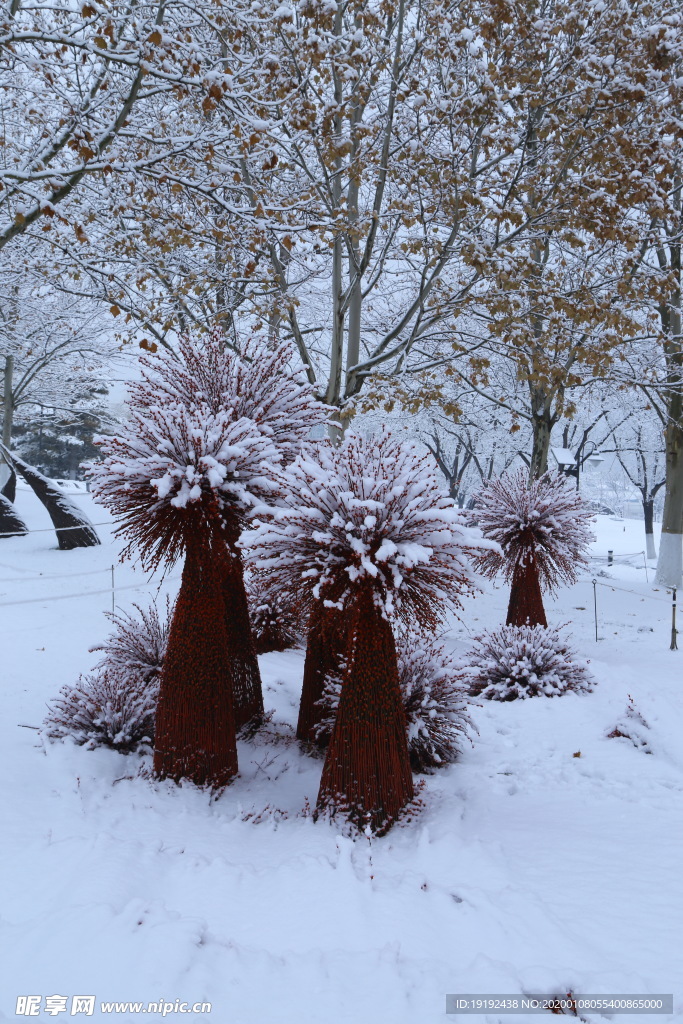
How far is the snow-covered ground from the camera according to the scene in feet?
7.73

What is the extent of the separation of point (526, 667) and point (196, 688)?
3639 millimetres

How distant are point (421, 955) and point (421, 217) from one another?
733 cm

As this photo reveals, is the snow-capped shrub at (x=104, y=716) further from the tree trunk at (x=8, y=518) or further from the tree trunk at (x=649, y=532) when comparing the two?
the tree trunk at (x=649, y=532)

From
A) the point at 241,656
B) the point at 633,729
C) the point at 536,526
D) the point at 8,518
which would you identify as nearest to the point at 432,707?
the point at 241,656

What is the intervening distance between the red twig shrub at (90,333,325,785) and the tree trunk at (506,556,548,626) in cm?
412

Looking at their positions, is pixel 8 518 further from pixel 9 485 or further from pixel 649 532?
pixel 649 532

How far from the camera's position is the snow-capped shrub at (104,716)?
14.1ft

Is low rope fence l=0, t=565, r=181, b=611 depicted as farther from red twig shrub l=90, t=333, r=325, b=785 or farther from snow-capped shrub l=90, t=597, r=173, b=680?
red twig shrub l=90, t=333, r=325, b=785

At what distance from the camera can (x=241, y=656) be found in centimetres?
480

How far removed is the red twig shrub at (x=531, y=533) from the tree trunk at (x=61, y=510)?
757cm

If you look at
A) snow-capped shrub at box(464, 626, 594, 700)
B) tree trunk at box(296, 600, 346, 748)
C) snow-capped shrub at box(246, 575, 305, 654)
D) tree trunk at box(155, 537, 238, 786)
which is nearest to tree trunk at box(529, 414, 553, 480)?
snow-capped shrub at box(464, 626, 594, 700)

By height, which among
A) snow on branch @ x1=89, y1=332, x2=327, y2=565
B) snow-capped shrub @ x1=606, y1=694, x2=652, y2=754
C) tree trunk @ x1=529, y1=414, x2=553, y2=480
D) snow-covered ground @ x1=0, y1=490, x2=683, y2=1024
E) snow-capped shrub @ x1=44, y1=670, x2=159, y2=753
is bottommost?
snow-covered ground @ x1=0, y1=490, x2=683, y2=1024

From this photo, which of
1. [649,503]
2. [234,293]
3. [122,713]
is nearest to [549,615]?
[234,293]

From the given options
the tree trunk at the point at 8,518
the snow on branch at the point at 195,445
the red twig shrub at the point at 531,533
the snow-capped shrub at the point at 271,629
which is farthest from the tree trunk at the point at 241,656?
the tree trunk at the point at 8,518
